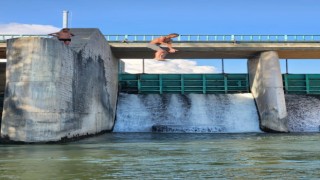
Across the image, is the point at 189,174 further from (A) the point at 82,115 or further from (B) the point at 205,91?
(B) the point at 205,91

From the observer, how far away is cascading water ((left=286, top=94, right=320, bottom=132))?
28.0 metres

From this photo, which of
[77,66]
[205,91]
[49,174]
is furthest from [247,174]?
[205,91]

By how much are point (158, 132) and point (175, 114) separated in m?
2.77

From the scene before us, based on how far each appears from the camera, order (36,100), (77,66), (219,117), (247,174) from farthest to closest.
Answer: (219,117) → (77,66) → (36,100) → (247,174)

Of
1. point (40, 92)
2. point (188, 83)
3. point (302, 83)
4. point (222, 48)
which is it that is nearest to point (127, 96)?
point (188, 83)

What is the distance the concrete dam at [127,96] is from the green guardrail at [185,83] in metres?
0.09

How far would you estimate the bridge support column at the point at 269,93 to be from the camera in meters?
27.3

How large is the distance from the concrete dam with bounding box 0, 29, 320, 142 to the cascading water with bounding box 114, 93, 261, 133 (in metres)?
0.07

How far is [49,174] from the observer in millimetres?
7609

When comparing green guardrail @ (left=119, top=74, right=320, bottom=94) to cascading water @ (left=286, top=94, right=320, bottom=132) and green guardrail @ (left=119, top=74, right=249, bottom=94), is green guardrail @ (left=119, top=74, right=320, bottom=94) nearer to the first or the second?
green guardrail @ (left=119, top=74, right=249, bottom=94)

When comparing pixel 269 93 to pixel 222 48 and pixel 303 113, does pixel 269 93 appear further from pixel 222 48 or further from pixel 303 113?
pixel 222 48

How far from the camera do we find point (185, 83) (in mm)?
33781

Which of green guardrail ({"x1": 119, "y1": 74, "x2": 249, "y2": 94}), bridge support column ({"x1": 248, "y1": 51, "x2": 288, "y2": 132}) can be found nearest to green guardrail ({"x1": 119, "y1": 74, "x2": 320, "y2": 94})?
green guardrail ({"x1": 119, "y1": 74, "x2": 249, "y2": 94})

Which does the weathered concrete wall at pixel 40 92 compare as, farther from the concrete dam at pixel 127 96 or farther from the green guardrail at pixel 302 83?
the green guardrail at pixel 302 83
